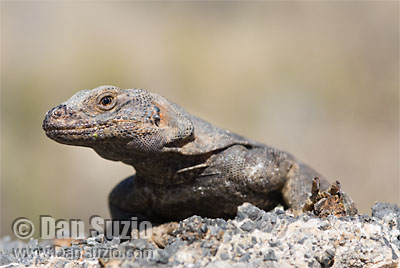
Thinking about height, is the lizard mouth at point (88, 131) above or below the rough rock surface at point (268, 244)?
above

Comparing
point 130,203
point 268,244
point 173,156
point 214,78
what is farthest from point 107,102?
point 214,78

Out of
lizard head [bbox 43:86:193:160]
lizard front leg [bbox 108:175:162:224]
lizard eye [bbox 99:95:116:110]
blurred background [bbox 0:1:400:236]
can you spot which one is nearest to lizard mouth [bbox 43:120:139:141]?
lizard head [bbox 43:86:193:160]

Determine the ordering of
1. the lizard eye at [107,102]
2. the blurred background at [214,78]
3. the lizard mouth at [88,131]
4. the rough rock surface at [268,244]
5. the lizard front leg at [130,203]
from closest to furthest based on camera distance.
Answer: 1. the rough rock surface at [268,244]
2. the lizard mouth at [88,131]
3. the lizard eye at [107,102]
4. the lizard front leg at [130,203]
5. the blurred background at [214,78]

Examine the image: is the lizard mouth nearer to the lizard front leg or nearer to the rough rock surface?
the rough rock surface

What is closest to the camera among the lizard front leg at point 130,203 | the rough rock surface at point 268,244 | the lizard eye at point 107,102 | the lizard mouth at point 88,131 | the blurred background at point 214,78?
the rough rock surface at point 268,244

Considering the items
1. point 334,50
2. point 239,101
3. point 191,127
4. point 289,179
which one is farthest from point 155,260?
point 334,50

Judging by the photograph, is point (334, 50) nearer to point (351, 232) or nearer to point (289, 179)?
point (289, 179)

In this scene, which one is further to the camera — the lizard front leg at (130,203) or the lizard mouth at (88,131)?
the lizard front leg at (130,203)

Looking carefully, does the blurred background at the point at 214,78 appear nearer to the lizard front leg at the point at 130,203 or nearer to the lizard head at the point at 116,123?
the lizard front leg at the point at 130,203

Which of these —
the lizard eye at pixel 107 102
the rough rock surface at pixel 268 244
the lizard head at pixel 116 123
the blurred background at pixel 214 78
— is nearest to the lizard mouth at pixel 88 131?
the lizard head at pixel 116 123
